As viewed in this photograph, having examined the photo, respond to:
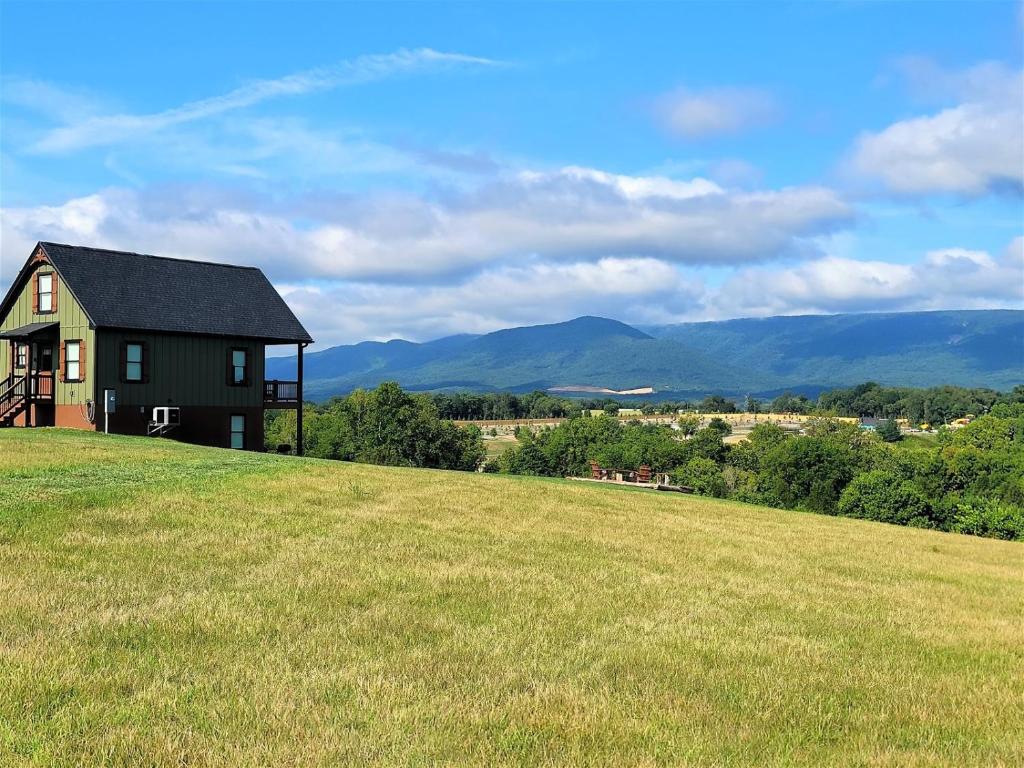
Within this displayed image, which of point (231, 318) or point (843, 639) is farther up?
point (231, 318)

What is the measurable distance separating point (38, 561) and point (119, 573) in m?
1.29

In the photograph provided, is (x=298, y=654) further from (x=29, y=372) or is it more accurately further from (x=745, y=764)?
(x=29, y=372)

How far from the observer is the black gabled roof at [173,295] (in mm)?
40344

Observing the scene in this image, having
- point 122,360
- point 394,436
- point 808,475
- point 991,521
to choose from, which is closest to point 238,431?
point 122,360

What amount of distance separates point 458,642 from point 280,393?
38.6 m

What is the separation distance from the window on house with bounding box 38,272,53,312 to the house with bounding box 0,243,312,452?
5cm

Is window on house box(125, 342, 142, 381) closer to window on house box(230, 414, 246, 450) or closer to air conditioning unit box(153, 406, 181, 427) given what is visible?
air conditioning unit box(153, 406, 181, 427)

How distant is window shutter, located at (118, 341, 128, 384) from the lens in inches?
1574

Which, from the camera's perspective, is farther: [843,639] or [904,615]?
[904,615]

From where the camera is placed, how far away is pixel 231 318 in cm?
4428

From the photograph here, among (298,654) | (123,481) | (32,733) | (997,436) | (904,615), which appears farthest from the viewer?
(997,436)

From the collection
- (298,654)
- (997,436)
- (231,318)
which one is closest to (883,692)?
(298,654)

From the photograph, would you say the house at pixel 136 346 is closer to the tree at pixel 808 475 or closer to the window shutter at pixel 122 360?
the window shutter at pixel 122 360

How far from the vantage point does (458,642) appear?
9.85 meters
